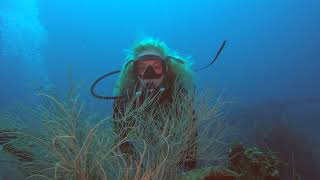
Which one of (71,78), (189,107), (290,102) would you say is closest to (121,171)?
(71,78)

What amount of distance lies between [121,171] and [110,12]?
38.3 m

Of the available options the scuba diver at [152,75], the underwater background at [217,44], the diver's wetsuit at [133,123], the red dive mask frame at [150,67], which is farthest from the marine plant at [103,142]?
the underwater background at [217,44]

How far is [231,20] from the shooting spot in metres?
35.2

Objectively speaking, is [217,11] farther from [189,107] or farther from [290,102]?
[189,107]

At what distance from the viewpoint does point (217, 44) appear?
40.1m

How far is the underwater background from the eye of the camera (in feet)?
40.1

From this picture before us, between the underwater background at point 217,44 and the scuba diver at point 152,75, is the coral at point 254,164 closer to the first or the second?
the scuba diver at point 152,75

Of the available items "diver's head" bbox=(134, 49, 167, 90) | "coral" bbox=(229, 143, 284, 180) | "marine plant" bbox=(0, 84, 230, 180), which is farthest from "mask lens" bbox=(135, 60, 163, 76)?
"coral" bbox=(229, 143, 284, 180)

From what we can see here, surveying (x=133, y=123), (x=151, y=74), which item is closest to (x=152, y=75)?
(x=151, y=74)

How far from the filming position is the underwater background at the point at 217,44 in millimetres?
12219

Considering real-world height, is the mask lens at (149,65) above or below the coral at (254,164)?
above

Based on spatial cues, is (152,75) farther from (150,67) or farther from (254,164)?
(254,164)

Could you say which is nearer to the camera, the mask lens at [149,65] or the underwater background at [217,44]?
the mask lens at [149,65]

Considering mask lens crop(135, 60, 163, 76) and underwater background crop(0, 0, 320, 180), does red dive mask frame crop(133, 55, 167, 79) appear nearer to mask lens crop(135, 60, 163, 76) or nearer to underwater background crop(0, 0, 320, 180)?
mask lens crop(135, 60, 163, 76)
